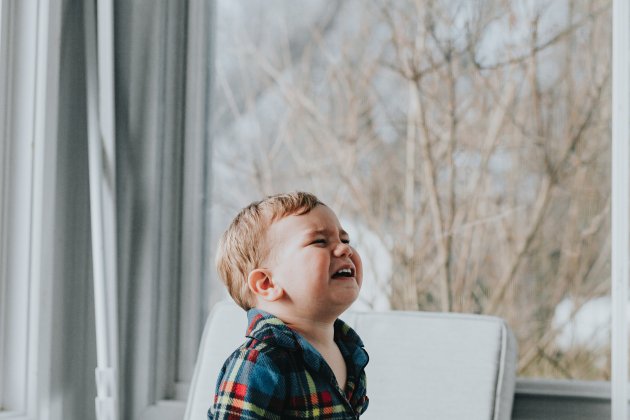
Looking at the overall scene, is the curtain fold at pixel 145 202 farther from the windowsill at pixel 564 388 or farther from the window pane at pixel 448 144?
the windowsill at pixel 564 388

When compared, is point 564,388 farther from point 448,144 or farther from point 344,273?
point 344,273

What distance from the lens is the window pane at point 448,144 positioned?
187 centimetres

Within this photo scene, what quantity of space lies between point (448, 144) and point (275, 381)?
3.06ft

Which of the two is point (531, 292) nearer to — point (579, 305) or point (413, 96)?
point (579, 305)

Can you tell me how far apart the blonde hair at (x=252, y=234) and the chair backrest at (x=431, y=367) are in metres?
0.38

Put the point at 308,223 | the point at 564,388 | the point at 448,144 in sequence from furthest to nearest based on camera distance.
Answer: the point at 448,144, the point at 564,388, the point at 308,223

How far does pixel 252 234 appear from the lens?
1320 mm

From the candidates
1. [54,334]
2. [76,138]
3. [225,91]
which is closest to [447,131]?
[225,91]

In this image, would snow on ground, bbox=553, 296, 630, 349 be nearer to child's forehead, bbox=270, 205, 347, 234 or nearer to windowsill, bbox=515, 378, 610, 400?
windowsill, bbox=515, 378, 610, 400

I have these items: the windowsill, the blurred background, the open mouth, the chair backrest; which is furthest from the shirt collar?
the windowsill

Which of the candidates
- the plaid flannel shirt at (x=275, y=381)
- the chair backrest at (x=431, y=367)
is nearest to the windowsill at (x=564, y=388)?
the chair backrest at (x=431, y=367)

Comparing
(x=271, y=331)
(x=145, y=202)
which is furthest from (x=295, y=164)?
(x=271, y=331)

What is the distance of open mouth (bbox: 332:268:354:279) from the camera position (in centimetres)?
129

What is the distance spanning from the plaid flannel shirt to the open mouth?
0.34 ft
